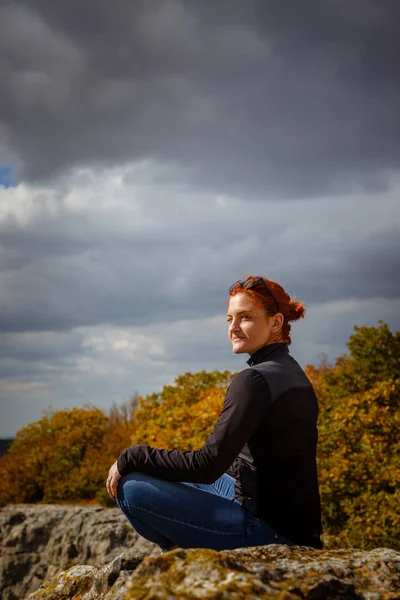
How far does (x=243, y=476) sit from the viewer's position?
11.1 ft

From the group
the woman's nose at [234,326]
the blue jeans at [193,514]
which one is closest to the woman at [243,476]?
the blue jeans at [193,514]

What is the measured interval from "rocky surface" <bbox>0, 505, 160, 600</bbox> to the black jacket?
6845mm

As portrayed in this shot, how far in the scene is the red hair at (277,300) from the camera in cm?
372

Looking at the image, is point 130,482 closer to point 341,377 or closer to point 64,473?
point 341,377

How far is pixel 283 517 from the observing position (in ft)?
10.9

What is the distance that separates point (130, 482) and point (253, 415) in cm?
79

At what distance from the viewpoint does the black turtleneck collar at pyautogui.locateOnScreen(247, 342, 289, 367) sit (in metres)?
3.62

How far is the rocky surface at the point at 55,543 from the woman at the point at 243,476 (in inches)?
267

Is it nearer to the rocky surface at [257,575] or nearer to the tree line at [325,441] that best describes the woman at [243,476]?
the rocky surface at [257,575]

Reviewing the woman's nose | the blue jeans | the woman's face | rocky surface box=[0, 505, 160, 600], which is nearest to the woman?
the blue jeans

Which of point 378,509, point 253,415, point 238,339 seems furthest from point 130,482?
point 378,509

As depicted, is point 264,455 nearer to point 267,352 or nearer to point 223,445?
point 223,445

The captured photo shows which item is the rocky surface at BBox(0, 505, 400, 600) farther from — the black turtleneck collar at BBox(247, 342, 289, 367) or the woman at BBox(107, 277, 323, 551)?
the black turtleneck collar at BBox(247, 342, 289, 367)

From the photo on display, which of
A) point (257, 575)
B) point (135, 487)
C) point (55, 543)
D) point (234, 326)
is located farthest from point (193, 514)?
point (55, 543)
